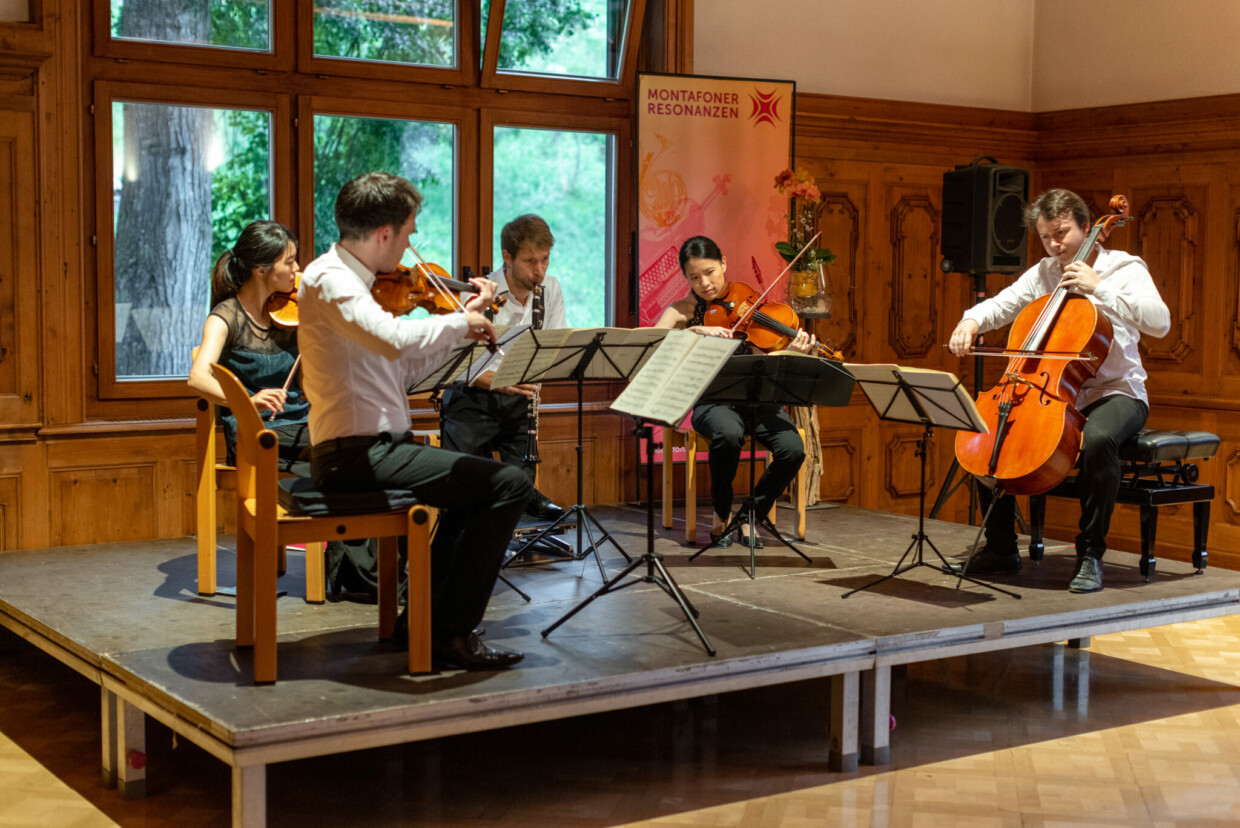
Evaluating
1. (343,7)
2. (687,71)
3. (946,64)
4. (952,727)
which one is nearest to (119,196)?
(343,7)

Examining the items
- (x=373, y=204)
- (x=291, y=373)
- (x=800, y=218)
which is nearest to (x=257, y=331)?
(x=291, y=373)

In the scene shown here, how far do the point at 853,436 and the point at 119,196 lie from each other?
386cm

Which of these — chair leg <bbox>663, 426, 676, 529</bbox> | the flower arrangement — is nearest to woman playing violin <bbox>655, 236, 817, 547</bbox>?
chair leg <bbox>663, 426, 676, 529</bbox>

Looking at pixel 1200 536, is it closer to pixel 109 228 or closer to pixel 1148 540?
pixel 1148 540

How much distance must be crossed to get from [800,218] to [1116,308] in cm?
219

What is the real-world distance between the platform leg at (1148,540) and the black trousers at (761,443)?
1.23m

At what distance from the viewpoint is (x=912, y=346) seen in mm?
7602

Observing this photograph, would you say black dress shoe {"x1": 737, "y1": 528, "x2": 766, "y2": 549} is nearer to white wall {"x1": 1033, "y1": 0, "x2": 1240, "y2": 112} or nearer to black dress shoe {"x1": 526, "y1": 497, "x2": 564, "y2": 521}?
black dress shoe {"x1": 526, "y1": 497, "x2": 564, "y2": 521}

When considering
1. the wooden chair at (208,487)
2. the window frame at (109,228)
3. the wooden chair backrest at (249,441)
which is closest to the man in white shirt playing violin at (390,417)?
the wooden chair backrest at (249,441)

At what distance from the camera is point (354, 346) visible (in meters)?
3.43

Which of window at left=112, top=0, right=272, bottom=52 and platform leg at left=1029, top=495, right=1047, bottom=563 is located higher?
window at left=112, top=0, right=272, bottom=52

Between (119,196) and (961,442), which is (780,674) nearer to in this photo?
(961,442)

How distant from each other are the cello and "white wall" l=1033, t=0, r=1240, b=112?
2947 mm

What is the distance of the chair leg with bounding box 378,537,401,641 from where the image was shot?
3.89m
